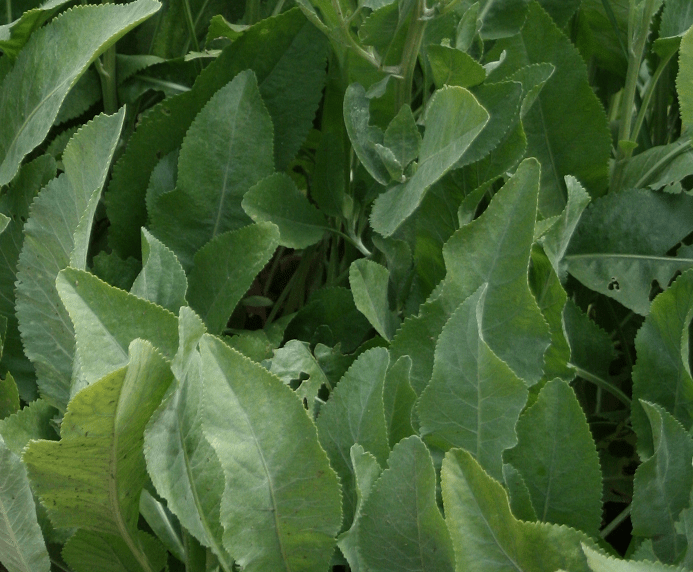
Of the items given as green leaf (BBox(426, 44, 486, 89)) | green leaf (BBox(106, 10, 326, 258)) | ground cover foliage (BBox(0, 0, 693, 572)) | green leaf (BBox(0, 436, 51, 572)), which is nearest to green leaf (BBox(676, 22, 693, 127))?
ground cover foliage (BBox(0, 0, 693, 572))

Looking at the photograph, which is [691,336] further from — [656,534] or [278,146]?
[278,146]

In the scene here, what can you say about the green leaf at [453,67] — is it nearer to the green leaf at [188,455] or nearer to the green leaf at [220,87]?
the green leaf at [220,87]

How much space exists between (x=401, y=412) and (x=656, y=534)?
0.13 metres

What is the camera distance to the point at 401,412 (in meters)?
0.41

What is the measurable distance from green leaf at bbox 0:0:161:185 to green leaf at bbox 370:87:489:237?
16 centimetres

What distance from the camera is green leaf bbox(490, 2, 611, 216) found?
0.53 m

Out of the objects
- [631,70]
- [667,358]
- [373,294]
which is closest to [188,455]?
[373,294]

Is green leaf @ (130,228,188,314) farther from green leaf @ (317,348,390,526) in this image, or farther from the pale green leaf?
the pale green leaf

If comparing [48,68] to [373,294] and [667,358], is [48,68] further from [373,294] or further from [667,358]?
[667,358]

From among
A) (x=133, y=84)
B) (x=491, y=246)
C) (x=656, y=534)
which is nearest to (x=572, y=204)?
(x=491, y=246)

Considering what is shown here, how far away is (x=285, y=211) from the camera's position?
513 millimetres

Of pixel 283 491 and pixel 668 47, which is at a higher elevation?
pixel 668 47

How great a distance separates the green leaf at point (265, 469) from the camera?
13.0 inches

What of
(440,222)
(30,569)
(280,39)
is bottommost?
Answer: (30,569)
